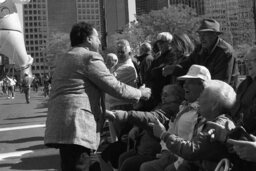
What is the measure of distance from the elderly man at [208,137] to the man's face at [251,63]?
84 centimetres

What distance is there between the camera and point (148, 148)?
17.5 ft

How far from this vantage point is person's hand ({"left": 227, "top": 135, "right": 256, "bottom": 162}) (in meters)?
2.96

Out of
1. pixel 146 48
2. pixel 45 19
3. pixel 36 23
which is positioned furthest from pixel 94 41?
pixel 36 23

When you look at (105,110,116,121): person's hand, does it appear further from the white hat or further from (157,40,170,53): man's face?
(157,40,170,53): man's face

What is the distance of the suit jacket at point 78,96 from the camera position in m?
4.18

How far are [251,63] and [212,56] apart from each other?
1.01 meters

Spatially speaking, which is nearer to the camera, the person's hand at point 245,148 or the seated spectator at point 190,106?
the person's hand at point 245,148

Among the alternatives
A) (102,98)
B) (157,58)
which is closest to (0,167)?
(157,58)

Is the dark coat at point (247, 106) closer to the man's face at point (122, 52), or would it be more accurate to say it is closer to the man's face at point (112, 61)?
the man's face at point (122, 52)

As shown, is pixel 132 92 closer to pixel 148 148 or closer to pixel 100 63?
pixel 100 63

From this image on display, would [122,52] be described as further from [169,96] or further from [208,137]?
[208,137]

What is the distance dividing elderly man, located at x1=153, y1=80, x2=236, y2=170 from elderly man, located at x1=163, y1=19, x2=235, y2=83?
160cm

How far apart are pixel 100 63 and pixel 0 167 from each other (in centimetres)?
435

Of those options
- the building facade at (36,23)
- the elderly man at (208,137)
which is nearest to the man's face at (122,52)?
the elderly man at (208,137)
